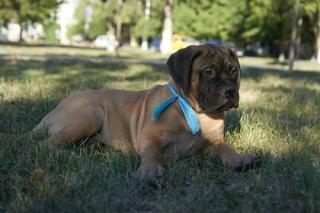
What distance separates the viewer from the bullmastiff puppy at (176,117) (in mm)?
4672

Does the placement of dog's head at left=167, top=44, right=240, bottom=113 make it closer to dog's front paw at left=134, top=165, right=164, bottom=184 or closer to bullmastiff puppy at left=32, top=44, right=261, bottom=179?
bullmastiff puppy at left=32, top=44, right=261, bottom=179

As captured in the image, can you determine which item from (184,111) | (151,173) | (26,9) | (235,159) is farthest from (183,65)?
(26,9)

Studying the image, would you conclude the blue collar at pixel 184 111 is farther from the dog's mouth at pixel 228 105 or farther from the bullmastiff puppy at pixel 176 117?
the dog's mouth at pixel 228 105

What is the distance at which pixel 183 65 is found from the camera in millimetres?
4758

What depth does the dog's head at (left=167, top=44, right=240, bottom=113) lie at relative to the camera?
15.3ft

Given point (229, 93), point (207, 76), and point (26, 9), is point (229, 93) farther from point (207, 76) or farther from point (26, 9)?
point (26, 9)

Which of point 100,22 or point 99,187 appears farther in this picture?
point 100,22

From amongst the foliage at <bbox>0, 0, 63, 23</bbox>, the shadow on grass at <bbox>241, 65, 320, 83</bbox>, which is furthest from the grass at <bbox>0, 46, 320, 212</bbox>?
the foliage at <bbox>0, 0, 63, 23</bbox>

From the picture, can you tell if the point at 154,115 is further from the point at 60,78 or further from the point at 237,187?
the point at 60,78

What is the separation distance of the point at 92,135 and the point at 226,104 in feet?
4.53

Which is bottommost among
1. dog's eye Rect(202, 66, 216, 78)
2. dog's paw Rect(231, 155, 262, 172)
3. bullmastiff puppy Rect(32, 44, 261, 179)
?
dog's paw Rect(231, 155, 262, 172)

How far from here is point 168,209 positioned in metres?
3.55

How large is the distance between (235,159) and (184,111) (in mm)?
564

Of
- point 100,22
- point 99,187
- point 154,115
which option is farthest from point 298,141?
point 100,22
